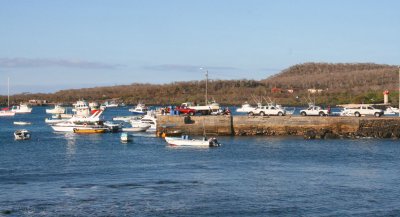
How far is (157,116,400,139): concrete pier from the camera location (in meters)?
69.3

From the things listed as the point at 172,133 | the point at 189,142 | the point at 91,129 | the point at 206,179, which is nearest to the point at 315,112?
the point at 172,133

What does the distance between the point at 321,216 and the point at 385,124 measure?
126 feet

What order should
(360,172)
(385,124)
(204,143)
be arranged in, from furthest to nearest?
(385,124)
(204,143)
(360,172)

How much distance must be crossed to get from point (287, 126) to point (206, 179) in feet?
97.2

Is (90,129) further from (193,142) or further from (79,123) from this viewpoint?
(193,142)

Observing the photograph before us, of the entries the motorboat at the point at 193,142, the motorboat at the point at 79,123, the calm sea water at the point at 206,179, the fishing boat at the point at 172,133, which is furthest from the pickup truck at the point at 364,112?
the motorboat at the point at 79,123

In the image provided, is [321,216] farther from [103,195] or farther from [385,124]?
[385,124]

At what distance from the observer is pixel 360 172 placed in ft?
152

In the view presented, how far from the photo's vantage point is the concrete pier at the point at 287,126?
69312 millimetres

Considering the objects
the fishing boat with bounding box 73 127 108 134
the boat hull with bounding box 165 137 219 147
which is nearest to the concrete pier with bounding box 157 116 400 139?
the boat hull with bounding box 165 137 219 147

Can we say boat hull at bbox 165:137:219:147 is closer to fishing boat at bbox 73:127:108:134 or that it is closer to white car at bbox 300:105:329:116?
white car at bbox 300:105:329:116

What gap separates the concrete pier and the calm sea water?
11.6 ft

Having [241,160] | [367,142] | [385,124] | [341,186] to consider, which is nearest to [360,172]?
[341,186]

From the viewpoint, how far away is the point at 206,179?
43.3m
